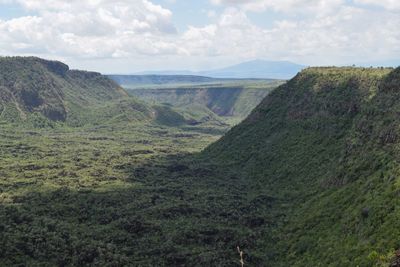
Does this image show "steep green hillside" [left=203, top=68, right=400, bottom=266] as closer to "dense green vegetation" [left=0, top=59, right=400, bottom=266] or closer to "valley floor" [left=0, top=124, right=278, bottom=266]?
"dense green vegetation" [left=0, top=59, right=400, bottom=266]

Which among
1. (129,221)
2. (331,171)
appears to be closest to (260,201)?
(331,171)

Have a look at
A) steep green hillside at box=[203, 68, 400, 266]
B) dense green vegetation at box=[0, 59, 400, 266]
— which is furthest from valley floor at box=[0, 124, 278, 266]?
steep green hillside at box=[203, 68, 400, 266]

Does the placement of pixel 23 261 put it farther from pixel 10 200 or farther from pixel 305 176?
pixel 305 176

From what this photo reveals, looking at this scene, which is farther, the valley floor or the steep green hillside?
the valley floor

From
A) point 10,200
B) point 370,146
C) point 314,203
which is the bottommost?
point 10,200

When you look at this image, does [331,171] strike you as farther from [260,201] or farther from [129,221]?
[129,221]

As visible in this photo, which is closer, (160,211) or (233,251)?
(233,251)

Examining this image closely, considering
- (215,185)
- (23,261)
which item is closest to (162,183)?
(215,185)
